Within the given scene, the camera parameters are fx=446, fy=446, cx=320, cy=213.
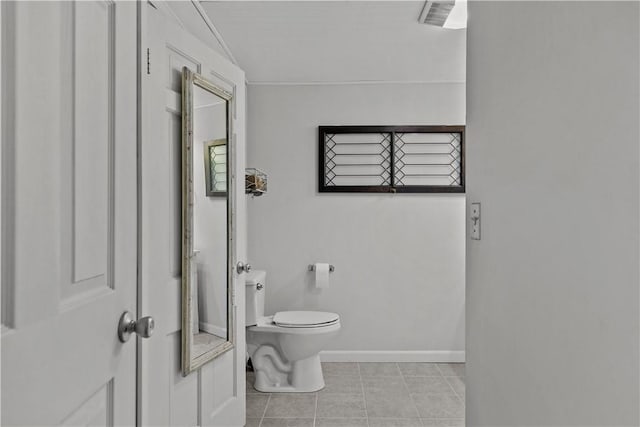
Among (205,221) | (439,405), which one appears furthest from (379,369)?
(205,221)

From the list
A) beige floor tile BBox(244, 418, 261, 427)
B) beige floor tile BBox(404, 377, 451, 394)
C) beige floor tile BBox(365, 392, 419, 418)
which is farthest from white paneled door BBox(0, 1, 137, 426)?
beige floor tile BBox(404, 377, 451, 394)

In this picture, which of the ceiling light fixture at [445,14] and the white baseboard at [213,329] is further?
the ceiling light fixture at [445,14]

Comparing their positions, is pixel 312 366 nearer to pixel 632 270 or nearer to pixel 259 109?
pixel 259 109

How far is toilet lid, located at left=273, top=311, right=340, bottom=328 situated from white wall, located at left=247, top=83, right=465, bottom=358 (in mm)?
381

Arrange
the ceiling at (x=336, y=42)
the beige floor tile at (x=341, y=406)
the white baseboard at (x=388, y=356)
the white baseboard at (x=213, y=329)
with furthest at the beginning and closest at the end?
the white baseboard at (x=388, y=356)
the beige floor tile at (x=341, y=406)
the ceiling at (x=336, y=42)
the white baseboard at (x=213, y=329)

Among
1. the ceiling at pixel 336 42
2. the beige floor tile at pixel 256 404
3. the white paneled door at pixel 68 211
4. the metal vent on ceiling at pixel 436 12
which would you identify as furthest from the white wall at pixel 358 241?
the white paneled door at pixel 68 211

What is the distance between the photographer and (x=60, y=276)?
81cm

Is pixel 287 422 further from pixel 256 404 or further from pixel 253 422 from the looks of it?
pixel 256 404

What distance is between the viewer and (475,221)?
130cm

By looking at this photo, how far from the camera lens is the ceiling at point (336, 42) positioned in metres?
2.32

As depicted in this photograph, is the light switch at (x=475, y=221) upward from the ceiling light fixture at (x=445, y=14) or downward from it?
downward

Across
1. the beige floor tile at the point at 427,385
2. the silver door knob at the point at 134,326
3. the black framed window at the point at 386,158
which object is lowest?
the beige floor tile at the point at 427,385

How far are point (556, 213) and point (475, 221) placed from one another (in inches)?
18.3

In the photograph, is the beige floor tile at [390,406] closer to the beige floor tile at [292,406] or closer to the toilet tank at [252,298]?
the beige floor tile at [292,406]
